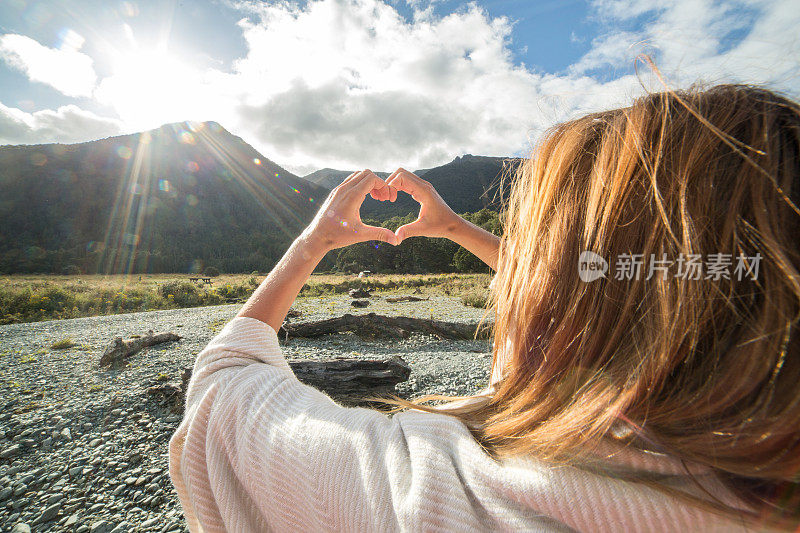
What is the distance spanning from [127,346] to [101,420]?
319 centimetres

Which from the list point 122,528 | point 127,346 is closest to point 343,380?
point 122,528

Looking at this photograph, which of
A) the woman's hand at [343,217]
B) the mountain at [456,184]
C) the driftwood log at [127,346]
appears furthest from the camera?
the mountain at [456,184]

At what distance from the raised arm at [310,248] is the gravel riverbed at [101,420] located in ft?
8.00

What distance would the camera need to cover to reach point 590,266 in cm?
72

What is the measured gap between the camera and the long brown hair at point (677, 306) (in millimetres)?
522

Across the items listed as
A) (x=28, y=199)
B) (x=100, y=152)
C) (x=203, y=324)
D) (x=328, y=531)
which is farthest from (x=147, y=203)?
(x=328, y=531)

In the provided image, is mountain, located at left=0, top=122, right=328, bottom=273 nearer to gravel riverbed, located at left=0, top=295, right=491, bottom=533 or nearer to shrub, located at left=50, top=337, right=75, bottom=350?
shrub, located at left=50, top=337, right=75, bottom=350

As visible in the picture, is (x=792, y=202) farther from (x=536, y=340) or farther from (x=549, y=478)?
(x=549, y=478)

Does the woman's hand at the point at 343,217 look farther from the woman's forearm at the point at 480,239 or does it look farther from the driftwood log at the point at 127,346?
the driftwood log at the point at 127,346

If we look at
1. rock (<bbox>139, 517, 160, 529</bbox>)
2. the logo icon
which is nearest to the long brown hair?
the logo icon

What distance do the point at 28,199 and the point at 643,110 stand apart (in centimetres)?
10858

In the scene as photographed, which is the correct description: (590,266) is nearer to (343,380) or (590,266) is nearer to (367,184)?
(367,184)

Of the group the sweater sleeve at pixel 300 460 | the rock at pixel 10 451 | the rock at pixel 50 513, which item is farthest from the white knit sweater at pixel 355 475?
the rock at pixel 10 451

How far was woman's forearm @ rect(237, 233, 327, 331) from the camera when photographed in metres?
1.18
